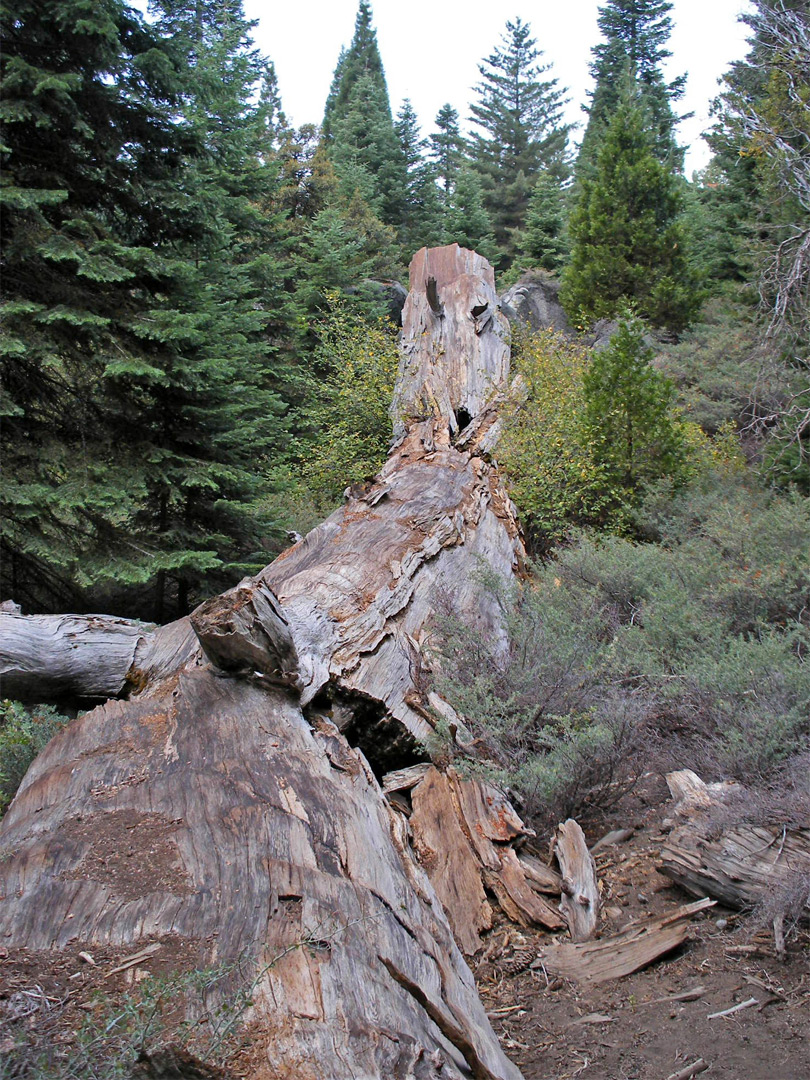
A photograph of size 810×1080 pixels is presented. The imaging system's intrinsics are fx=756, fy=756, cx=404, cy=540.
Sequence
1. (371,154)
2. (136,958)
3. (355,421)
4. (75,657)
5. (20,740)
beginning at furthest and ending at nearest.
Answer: (371,154), (355,421), (75,657), (20,740), (136,958)

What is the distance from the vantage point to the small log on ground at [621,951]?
11.5 ft

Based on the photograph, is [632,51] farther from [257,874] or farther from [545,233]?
[257,874]

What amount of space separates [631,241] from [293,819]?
58.8ft

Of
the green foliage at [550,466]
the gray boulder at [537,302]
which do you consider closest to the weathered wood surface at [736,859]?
the green foliage at [550,466]

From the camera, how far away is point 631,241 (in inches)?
710

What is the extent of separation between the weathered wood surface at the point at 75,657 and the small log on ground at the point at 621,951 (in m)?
3.02

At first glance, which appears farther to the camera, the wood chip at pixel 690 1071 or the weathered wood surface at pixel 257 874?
the wood chip at pixel 690 1071

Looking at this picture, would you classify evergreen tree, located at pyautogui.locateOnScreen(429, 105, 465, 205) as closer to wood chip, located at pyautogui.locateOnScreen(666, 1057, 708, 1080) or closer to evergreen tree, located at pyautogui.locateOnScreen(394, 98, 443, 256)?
evergreen tree, located at pyautogui.locateOnScreen(394, 98, 443, 256)

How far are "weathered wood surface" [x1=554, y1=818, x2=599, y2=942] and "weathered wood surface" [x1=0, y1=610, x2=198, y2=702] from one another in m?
2.74

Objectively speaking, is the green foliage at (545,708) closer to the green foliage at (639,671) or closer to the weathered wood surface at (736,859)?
the green foliage at (639,671)

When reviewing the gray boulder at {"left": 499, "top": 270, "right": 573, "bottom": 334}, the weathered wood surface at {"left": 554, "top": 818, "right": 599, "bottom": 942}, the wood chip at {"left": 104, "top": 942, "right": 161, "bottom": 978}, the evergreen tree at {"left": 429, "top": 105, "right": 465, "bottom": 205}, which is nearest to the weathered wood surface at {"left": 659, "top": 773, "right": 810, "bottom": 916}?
the weathered wood surface at {"left": 554, "top": 818, "right": 599, "bottom": 942}

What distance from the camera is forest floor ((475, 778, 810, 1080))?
2.81m

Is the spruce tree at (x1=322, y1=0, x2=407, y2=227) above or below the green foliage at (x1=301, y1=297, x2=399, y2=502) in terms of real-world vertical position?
above

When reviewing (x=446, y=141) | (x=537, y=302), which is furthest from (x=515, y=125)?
(x=537, y=302)
